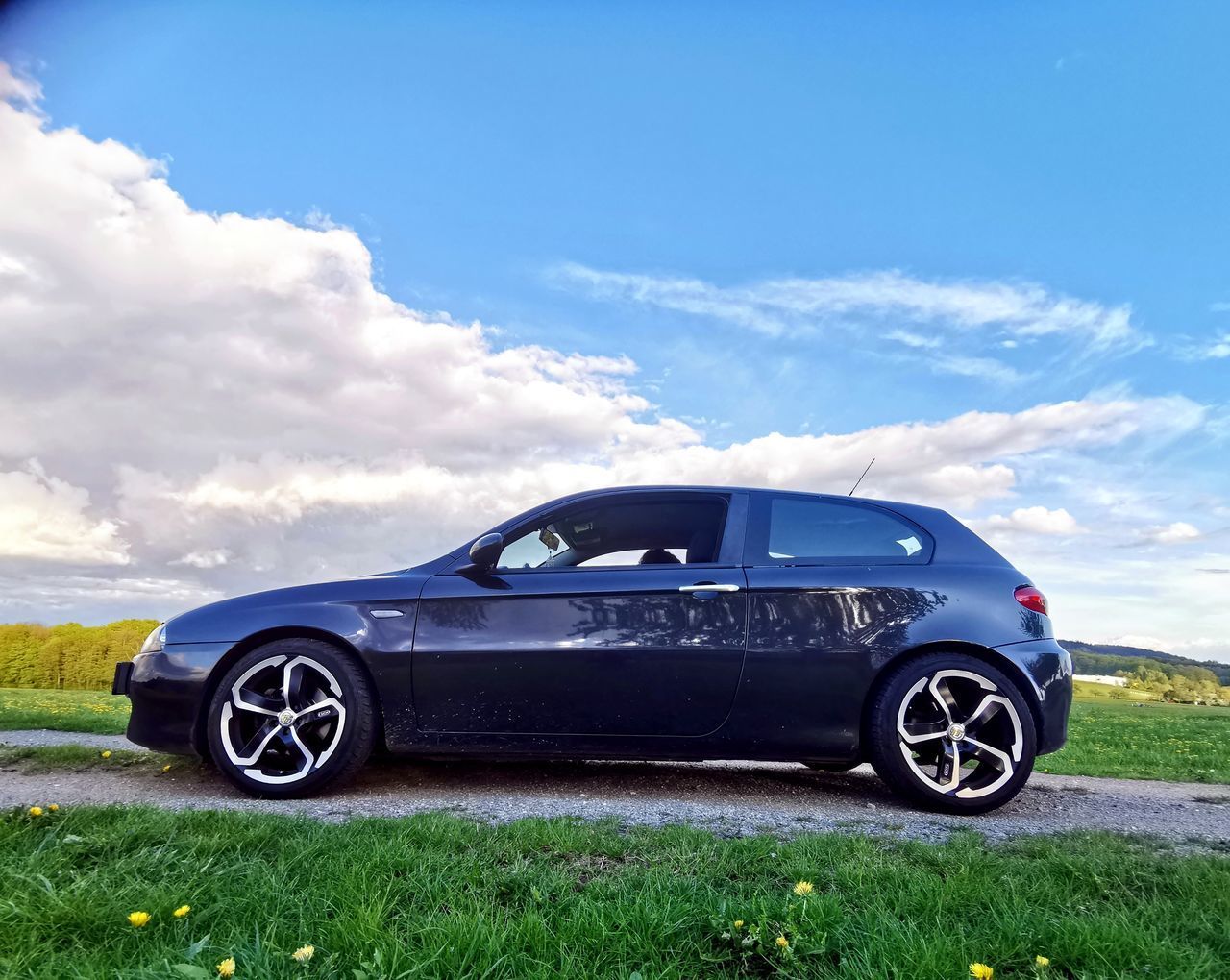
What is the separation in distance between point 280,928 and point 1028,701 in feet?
11.5

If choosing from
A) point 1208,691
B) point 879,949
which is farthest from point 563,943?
point 1208,691

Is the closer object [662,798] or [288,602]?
[662,798]

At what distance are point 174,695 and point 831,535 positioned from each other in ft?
11.2

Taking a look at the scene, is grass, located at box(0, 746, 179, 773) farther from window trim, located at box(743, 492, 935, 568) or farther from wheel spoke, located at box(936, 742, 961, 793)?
wheel spoke, located at box(936, 742, 961, 793)

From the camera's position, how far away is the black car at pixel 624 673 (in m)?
3.86

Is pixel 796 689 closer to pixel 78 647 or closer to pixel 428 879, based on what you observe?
pixel 428 879

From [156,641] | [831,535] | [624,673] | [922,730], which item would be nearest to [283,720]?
[156,641]

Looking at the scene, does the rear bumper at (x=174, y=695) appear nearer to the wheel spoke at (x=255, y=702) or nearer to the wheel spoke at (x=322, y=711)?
the wheel spoke at (x=255, y=702)

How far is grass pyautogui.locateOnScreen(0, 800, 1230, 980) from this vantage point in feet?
5.83

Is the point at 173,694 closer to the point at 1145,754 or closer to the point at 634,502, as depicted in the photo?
the point at 634,502

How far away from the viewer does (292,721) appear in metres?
3.86

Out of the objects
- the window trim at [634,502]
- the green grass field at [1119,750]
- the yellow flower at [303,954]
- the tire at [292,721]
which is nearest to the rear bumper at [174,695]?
the tire at [292,721]

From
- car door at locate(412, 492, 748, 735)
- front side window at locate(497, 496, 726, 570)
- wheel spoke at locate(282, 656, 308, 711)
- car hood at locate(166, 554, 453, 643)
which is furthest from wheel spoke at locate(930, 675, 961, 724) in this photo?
wheel spoke at locate(282, 656, 308, 711)

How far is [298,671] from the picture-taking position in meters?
3.93
